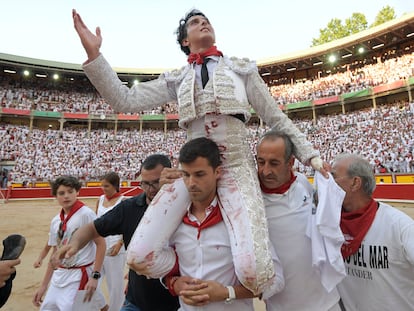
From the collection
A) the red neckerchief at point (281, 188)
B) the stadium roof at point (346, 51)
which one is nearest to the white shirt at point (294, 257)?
the red neckerchief at point (281, 188)

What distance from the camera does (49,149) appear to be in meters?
22.5

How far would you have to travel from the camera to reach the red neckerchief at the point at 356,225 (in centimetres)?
164

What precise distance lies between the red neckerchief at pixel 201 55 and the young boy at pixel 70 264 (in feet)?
5.48

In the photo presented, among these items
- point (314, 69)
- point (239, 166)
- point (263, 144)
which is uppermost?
point (314, 69)

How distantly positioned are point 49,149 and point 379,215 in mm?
24743

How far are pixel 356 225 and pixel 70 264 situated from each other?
224 centimetres

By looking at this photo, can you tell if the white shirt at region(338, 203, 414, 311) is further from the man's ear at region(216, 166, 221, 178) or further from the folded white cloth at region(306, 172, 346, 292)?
the man's ear at region(216, 166, 221, 178)

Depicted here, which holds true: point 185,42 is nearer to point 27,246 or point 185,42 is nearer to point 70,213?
point 70,213

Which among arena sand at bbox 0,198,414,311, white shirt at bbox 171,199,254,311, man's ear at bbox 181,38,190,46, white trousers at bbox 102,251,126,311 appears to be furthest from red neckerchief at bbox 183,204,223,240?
arena sand at bbox 0,198,414,311

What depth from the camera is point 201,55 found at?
1.77 m

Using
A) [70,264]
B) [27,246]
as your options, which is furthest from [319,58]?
[70,264]

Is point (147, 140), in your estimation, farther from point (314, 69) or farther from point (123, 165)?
point (314, 69)

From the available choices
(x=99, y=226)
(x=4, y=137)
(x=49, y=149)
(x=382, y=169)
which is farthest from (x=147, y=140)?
(x=99, y=226)

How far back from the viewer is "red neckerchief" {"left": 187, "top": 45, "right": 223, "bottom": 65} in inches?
68.6
